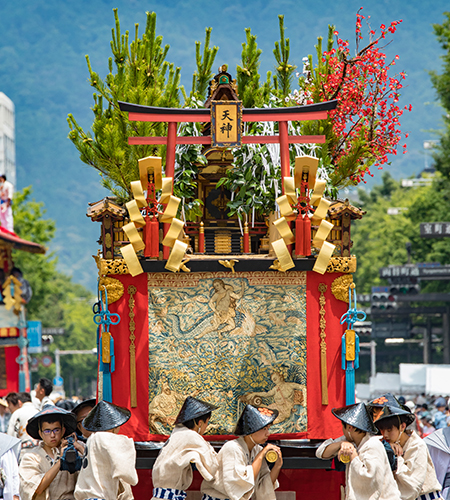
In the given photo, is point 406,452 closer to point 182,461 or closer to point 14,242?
point 182,461

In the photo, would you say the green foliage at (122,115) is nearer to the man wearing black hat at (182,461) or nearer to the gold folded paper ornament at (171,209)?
the gold folded paper ornament at (171,209)

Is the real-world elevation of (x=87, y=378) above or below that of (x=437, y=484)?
below

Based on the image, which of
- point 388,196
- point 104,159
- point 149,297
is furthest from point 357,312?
point 388,196

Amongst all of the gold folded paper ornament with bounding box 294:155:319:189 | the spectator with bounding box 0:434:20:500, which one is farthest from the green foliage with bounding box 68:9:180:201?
the spectator with bounding box 0:434:20:500

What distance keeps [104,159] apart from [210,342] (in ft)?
22.8

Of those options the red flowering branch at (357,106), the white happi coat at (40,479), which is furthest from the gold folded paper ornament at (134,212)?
the red flowering branch at (357,106)

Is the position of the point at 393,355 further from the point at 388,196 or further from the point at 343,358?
the point at 343,358

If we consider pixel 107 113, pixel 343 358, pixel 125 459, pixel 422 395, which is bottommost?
pixel 422 395

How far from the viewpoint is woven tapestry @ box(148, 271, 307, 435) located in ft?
27.3

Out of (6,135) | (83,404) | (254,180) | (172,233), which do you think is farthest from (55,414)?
(6,135)

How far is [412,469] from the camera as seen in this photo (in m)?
6.84

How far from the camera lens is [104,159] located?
14.5 meters

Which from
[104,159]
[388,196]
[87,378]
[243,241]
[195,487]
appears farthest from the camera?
[87,378]

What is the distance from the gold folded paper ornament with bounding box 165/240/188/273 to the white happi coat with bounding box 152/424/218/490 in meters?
2.09
